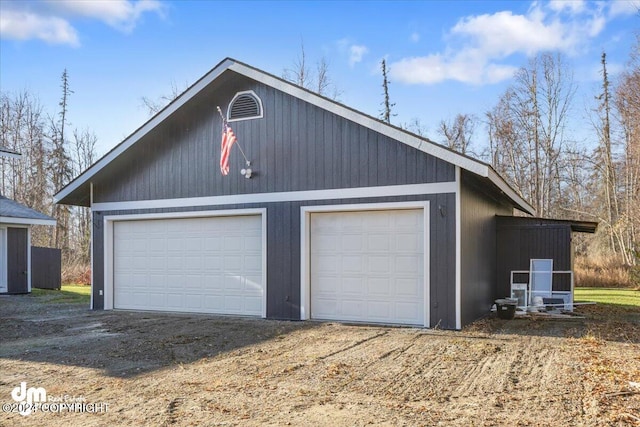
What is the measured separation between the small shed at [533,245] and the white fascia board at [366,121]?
4653mm

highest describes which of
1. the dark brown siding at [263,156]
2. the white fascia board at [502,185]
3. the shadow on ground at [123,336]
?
the dark brown siding at [263,156]

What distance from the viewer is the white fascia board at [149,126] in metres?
10.6

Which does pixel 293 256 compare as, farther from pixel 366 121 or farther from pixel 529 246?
pixel 529 246

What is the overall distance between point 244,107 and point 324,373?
254 inches

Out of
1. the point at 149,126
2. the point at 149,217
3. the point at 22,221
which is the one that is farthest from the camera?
the point at 22,221

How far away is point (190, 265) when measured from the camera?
11.4 meters

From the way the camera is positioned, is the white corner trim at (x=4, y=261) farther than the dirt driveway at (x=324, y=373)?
Yes

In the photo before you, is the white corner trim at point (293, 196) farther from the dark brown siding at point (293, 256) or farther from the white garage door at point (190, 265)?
the white garage door at point (190, 265)

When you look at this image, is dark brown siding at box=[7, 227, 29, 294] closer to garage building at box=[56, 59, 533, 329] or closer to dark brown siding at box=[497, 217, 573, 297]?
garage building at box=[56, 59, 533, 329]

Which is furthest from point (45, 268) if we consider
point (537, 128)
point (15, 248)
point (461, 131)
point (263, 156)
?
point (537, 128)

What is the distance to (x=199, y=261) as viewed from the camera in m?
11.3

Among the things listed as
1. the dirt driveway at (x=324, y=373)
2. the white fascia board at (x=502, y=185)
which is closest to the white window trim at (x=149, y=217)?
the dirt driveway at (x=324, y=373)

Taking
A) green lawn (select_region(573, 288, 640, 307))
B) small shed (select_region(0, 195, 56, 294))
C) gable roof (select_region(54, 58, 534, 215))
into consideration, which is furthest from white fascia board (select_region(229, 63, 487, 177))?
small shed (select_region(0, 195, 56, 294))

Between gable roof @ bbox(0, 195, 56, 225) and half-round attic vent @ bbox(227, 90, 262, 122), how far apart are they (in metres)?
8.35
